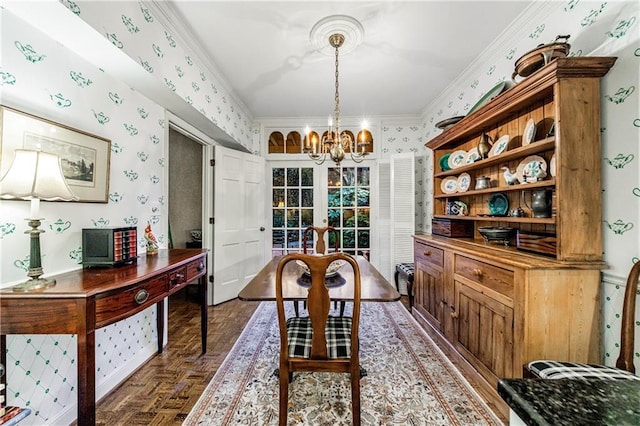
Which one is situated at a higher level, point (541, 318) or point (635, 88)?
point (635, 88)

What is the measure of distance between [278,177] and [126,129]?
8.05 ft

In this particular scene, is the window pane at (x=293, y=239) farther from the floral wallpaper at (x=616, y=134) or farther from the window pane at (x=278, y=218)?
the floral wallpaper at (x=616, y=134)

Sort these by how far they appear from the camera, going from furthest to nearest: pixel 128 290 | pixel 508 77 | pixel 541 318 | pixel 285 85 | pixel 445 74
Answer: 1. pixel 285 85
2. pixel 445 74
3. pixel 508 77
4. pixel 541 318
5. pixel 128 290

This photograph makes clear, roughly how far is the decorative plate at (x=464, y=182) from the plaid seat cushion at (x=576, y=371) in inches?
64.7

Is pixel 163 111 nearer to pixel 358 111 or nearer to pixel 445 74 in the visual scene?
pixel 358 111

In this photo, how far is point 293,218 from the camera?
4266mm

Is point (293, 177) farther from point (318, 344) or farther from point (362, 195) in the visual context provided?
point (318, 344)

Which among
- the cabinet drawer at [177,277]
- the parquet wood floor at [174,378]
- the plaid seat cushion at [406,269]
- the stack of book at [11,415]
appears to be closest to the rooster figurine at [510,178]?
the plaid seat cushion at [406,269]

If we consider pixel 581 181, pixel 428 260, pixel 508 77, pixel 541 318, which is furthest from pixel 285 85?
pixel 541 318

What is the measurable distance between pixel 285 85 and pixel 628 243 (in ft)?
9.92

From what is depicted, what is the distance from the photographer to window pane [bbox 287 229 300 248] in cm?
425

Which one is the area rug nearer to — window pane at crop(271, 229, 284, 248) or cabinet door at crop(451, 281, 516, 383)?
cabinet door at crop(451, 281, 516, 383)

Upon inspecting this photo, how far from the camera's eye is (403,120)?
4066 mm

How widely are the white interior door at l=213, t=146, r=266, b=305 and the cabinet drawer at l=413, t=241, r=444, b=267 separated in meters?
2.26
